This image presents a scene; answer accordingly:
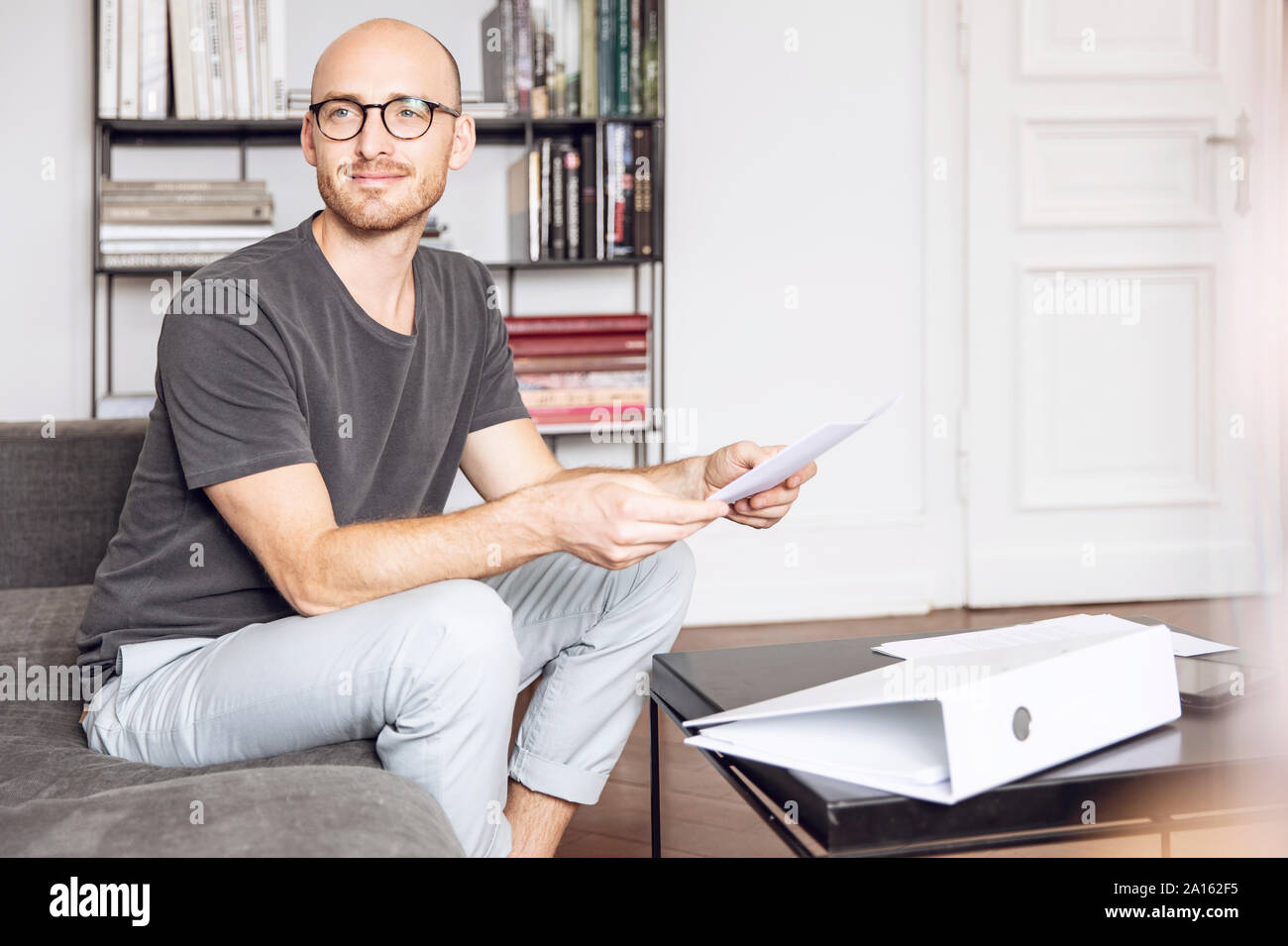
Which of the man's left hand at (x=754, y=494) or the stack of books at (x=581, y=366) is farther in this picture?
the stack of books at (x=581, y=366)

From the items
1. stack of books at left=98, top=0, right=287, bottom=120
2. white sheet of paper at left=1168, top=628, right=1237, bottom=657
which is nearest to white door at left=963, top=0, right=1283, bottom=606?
stack of books at left=98, top=0, right=287, bottom=120

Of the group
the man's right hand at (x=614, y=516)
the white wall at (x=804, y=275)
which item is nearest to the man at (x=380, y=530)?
the man's right hand at (x=614, y=516)

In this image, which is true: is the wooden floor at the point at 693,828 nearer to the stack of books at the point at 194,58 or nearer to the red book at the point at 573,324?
the red book at the point at 573,324

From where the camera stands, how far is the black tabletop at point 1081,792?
814mm

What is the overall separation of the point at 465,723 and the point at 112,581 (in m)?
0.46

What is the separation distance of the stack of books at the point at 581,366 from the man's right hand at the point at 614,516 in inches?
62.0

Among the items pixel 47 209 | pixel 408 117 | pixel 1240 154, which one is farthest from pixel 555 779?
pixel 1240 154

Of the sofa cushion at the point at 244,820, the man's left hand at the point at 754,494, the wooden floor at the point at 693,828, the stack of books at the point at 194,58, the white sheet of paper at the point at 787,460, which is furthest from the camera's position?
the stack of books at the point at 194,58

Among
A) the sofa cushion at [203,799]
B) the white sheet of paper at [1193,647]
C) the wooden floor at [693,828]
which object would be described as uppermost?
the white sheet of paper at [1193,647]

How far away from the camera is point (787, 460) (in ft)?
3.65

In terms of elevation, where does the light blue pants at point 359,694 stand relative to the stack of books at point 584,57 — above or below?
below

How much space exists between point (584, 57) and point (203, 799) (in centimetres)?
222

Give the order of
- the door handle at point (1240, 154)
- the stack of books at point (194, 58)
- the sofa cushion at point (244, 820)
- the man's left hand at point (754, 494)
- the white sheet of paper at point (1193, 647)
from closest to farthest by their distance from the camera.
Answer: the sofa cushion at point (244, 820), the white sheet of paper at point (1193, 647), the man's left hand at point (754, 494), the stack of books at point (194, 58), the door handle at point (1240, 154)
